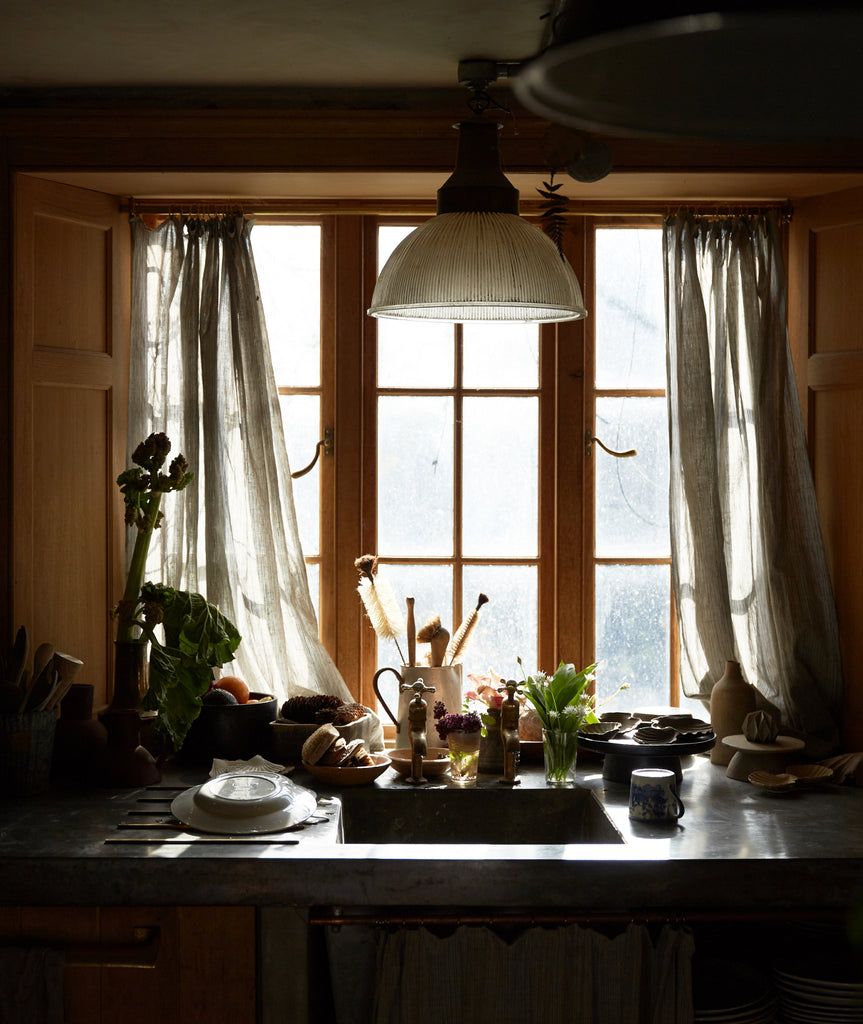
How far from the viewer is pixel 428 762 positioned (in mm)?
2537

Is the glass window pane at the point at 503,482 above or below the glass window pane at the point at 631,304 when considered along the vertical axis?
below

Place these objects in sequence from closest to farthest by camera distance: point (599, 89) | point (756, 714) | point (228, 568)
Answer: point (599, 89), point (756, 714), point (228, 568)

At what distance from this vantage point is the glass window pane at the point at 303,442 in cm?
296

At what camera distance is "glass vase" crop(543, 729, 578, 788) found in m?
2.50

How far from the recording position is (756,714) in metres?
2.53

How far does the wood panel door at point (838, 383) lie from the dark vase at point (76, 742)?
1800 mm

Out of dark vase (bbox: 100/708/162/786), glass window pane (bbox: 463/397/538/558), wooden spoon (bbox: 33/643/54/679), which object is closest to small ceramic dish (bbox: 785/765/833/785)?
glass window pane (bbox: 463/397/538/558)

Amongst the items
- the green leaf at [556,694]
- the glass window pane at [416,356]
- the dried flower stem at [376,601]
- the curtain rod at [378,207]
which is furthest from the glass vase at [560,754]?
the curtain rod at [378,207]

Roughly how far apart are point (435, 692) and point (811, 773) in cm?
89

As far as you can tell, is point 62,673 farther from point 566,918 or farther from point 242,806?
point 566,918

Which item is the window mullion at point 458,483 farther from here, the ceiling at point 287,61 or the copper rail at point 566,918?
the copper rail at point 566,918

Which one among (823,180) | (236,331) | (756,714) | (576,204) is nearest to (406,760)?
(756,714)

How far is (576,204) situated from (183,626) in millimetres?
1472

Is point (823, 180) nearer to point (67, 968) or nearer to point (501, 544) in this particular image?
point (501, 544)
